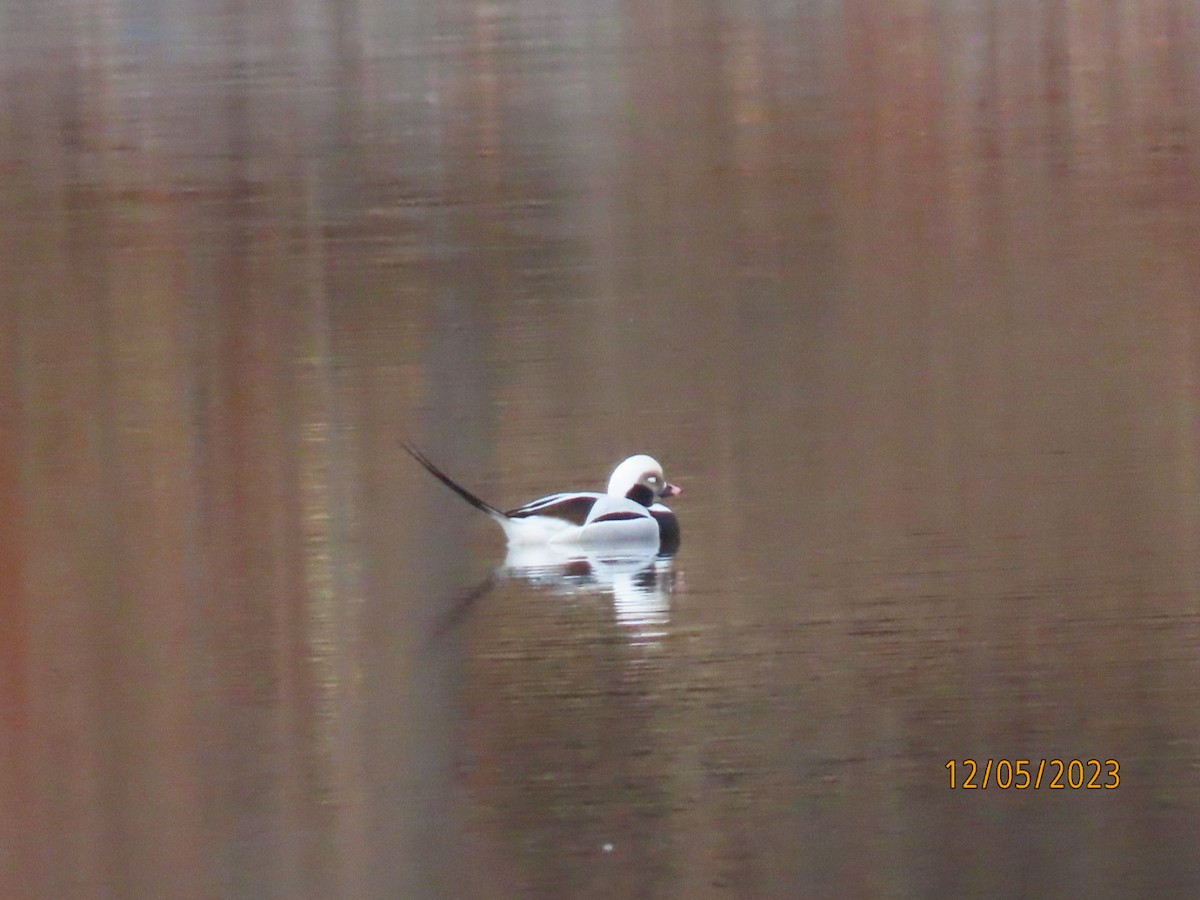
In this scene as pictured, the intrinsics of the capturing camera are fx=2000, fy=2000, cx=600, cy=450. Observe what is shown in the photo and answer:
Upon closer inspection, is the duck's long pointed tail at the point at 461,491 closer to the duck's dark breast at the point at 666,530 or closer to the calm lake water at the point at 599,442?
the calm lake water at the point at 599,442

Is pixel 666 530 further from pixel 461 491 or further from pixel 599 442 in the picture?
pixel 599 442

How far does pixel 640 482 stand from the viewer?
169 inches

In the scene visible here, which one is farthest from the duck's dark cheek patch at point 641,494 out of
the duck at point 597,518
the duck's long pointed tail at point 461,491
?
the duck's long pointed tail at point 461,491

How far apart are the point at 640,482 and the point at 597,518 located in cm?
13

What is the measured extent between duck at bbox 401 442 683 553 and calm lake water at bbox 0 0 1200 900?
8 centimetres

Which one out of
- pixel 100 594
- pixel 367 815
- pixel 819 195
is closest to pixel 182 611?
pixel 100 594

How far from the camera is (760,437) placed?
4812 mm

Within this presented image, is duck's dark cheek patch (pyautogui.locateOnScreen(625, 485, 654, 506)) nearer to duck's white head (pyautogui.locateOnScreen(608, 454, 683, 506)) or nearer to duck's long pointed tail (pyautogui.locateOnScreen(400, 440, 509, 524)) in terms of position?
duck's white head (pyautogui.locateOnScreen(608, 454, 683, 506))

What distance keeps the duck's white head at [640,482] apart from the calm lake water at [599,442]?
10cm

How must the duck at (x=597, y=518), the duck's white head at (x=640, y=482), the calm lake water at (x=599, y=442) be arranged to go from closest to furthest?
the calm lake water at (x=599, y=442), the duck at (x=597, y=518), the duck's white head at (x=640, y=482)

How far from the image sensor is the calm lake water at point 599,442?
3105 mm

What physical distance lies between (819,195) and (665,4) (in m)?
2.07

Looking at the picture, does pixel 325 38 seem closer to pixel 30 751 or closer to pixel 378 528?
pixel 378 528

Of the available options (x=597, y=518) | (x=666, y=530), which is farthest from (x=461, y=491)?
(x=666, y=530)
